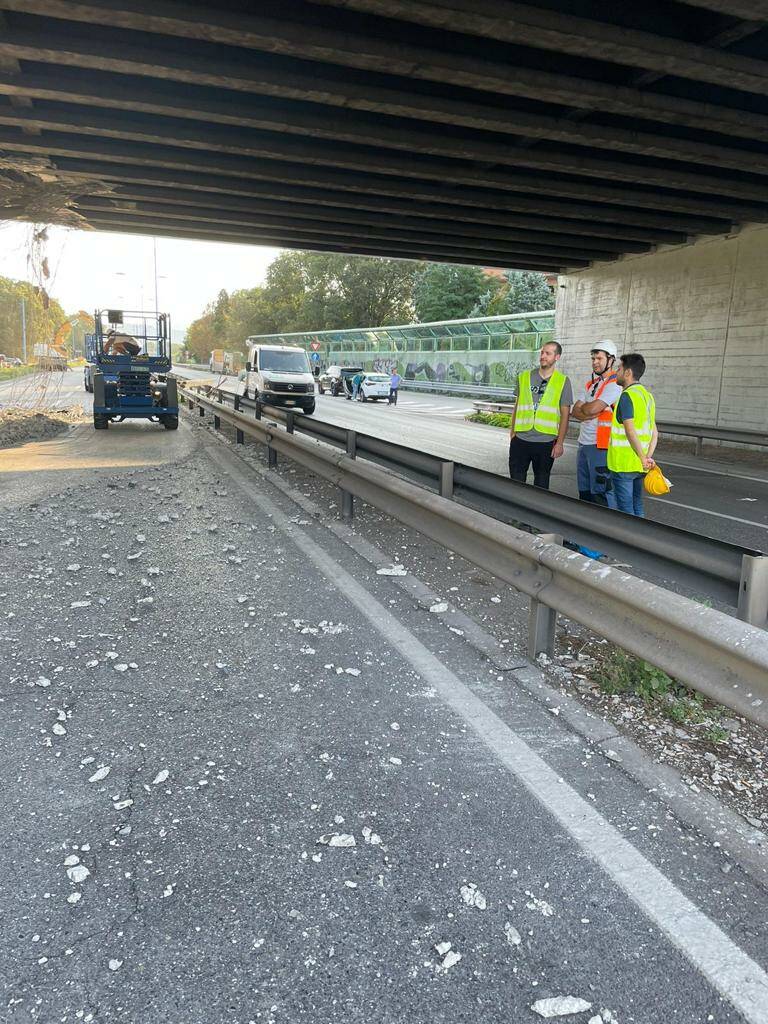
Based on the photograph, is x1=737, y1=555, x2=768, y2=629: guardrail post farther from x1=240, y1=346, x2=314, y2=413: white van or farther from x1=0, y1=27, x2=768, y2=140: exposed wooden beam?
x1=240, y1=346, x2=314, y2=413: white van

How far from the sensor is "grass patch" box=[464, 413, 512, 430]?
24.5 meters

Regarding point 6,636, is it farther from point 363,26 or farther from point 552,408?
point 363,26

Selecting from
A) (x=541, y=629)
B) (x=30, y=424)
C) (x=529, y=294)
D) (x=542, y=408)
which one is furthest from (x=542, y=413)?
(x=529, y=294)

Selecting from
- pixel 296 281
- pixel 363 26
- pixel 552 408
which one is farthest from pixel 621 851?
pixel 296 281

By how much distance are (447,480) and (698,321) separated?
1469 cm

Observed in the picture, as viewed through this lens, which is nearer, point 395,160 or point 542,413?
point 542,413

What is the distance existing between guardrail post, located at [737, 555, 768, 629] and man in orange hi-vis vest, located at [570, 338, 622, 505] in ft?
9.45

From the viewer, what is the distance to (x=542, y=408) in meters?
6.81

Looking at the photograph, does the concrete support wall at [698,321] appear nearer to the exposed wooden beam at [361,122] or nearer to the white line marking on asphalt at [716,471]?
the white line marking on asphalt at [716,471]

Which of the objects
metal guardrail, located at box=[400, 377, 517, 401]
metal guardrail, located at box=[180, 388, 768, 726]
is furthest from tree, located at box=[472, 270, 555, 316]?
metal guardrail, located at box=[180, 388, 768, 726]


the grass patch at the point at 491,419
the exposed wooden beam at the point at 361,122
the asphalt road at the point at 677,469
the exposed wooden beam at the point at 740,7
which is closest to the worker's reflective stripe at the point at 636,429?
the asphalt road at the point at 677,469

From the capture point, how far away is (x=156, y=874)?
94.8 inches

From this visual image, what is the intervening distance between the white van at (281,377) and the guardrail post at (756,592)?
23388 millimetres

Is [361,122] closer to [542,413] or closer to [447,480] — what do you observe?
[542,413]
